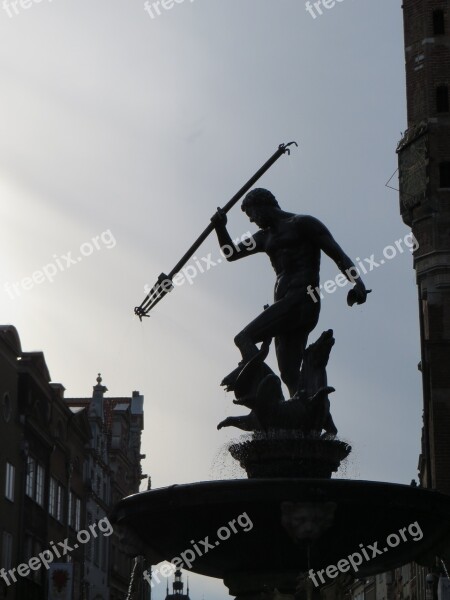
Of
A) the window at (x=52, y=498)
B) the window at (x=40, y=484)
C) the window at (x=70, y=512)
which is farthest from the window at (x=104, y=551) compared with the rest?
the window at (x=40, y=484)

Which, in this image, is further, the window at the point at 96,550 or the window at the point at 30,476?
the window at the point at 96,550

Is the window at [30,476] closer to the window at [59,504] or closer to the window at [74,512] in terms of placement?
the window at [59,504]

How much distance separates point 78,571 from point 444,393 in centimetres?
1911

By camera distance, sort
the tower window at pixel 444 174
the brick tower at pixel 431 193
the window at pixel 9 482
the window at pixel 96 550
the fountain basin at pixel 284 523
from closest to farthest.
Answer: the fountain basin at pixel 284 523 < the window at pixel 9 482 < the brick tower at pixel 431 193 < the tower window at pixel 444 174 < the window at pixel 96 550

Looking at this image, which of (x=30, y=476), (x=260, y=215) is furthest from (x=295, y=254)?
(x=30, y=476)

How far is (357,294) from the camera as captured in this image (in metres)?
12.4

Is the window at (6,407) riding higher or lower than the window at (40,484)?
higher

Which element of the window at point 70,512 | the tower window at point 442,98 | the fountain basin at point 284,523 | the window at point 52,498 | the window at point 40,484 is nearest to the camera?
the fountain basin at point 284,523

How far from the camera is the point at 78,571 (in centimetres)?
5562

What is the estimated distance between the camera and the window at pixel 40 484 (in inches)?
1900

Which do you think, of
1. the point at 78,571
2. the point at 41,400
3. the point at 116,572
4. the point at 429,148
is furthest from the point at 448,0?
the point at 116,572

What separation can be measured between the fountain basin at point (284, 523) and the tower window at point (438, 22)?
4244 cm

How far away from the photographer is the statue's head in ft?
42.2

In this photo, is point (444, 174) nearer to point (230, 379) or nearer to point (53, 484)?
point (53, 484)
